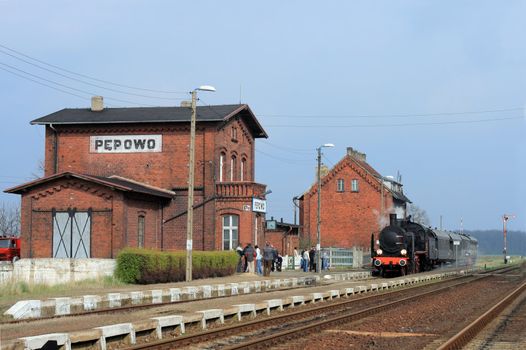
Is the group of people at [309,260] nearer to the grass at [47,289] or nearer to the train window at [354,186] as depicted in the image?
the grass at [47,289]

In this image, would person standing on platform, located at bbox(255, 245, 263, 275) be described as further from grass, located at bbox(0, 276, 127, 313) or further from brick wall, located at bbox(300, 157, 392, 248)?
brick wall, located at bbox(300, 157, 392, 248)

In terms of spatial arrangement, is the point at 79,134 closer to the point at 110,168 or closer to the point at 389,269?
the point at 110,168

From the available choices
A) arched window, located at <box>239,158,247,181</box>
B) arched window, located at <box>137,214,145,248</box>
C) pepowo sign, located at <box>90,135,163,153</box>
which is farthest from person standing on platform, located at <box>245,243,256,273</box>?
arched window, located at <box>239,158,247,181</box>

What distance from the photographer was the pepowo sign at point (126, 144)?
43.7 metres

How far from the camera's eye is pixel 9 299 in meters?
21.0

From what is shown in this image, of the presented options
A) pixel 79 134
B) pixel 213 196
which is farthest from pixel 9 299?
pixel 79 134

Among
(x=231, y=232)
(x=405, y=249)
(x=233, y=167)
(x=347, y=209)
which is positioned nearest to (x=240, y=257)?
(x=231, y=232)

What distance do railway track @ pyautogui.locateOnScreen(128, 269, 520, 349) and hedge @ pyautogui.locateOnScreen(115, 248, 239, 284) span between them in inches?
359

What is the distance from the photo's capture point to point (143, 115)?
44.7 meters

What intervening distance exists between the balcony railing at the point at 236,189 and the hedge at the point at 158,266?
7.22 meters

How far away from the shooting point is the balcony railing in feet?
137

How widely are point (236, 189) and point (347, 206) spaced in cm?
3106

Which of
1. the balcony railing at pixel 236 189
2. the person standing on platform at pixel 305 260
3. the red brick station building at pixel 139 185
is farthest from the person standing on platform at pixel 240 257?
the person standing on platform at pixel 305 260

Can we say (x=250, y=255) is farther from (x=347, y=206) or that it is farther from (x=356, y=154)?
(x=356, y=154)
